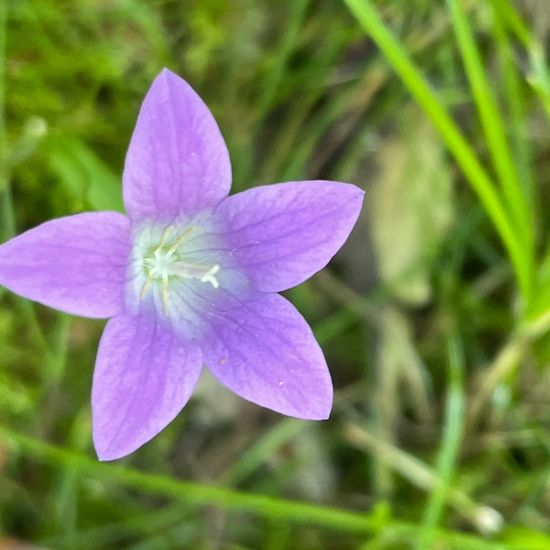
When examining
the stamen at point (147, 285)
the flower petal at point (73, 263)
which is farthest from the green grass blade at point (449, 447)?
the flower petal at point (73, 263)

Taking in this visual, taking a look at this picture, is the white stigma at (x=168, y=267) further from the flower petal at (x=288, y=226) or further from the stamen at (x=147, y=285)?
the flower petal at (x=288, y=226)

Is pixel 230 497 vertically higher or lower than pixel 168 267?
lower

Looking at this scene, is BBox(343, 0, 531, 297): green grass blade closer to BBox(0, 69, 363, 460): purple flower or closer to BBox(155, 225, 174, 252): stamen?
BBox(0, 69, 363, 460): purple flower

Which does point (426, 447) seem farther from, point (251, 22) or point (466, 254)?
point (251, 22)

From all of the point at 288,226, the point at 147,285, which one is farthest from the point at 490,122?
the point at 147,285

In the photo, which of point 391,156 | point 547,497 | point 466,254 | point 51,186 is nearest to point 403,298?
point 466,254

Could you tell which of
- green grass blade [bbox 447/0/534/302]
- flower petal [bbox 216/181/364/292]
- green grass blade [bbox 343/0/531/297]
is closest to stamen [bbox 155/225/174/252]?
flower petal [bbox 216/181/364/292]

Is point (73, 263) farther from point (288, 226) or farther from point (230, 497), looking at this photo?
point (230, 497)
